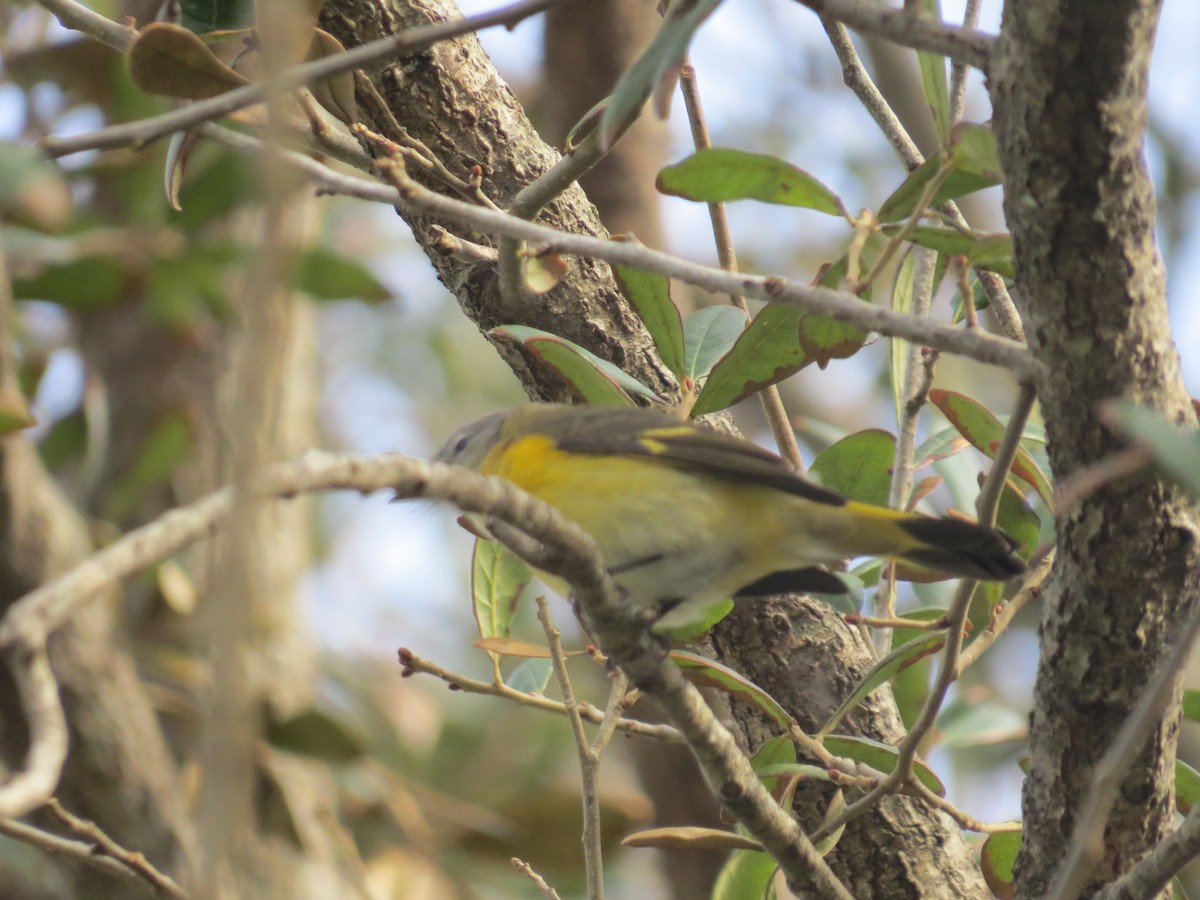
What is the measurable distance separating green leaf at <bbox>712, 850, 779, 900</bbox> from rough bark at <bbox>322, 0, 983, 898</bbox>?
0.17 m

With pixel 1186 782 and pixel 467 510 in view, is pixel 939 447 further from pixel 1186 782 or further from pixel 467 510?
pixel 467 510

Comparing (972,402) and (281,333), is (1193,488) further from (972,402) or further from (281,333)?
(972,402)

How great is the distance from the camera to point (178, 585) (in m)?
5.07

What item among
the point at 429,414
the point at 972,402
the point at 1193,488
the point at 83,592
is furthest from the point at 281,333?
the point at 429,414

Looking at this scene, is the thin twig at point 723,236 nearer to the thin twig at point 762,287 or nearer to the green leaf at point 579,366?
the green leaf at point 579,366

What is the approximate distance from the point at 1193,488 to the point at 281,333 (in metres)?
0.94

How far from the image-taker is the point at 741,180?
2160 millimetres

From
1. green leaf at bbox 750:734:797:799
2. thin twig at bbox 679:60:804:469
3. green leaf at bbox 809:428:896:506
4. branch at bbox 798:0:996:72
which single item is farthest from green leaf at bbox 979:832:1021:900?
branch at bbox 798:0:996:72

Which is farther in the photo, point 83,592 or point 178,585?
point 178,585

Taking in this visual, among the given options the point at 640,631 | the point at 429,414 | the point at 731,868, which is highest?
the point at 429,414

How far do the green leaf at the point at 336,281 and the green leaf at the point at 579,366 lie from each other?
1878 millimetres

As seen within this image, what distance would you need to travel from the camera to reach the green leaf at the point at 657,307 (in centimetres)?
261

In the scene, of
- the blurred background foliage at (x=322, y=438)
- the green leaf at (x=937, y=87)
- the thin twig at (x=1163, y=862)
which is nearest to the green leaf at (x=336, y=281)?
the blurred background foliage at (x=322, y=438)

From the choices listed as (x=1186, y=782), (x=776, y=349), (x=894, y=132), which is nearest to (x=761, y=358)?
(x=776, y=349)
